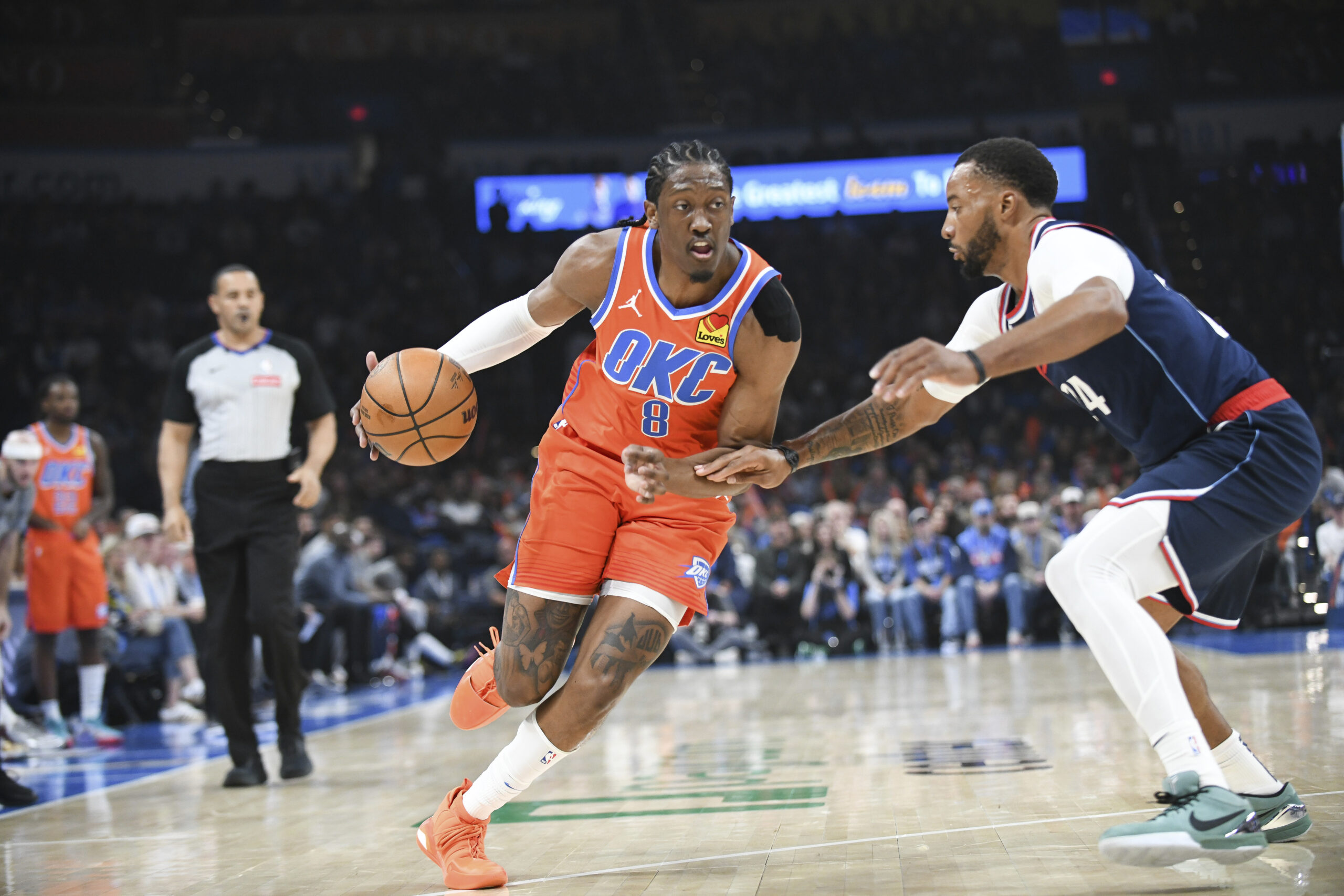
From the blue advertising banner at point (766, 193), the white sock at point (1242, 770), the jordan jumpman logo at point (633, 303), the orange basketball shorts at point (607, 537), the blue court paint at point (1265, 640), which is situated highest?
the blue advertising banner at point (766, 193)

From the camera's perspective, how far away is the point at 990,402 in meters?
17.0

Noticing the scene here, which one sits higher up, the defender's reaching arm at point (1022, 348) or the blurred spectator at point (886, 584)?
the defender's reaching arm at point (1022, 348)

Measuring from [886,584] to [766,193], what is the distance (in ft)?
27.6

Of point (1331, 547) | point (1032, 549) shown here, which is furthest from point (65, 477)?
point (1331, 547)

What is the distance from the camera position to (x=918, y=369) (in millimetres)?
Result: 2504

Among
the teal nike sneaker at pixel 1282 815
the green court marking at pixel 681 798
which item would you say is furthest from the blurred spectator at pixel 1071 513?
the teal nike sneaker at pixel 1282 815

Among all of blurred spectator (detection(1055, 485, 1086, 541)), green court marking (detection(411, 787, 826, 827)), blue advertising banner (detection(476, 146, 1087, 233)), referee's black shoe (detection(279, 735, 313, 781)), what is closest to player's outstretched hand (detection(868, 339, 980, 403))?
green court marking (detection(411, 787, 826, 827))

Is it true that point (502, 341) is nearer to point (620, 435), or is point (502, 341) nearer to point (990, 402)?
point (620, 435)

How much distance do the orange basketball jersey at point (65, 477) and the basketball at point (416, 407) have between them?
4.43 m

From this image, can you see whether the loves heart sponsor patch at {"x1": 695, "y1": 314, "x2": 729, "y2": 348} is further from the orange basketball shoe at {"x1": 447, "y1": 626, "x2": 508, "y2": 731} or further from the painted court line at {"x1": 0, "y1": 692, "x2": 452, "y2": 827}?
the painted court line at {"x1": 0, "y1": 692, "x2": 452, "y2": 827}

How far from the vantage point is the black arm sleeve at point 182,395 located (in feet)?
17.1

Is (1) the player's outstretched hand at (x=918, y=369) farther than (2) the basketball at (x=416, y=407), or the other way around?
(2) the basketball at (x=416, y=407)

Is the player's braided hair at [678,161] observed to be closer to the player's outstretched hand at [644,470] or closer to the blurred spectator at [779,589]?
the player's outstretched hand at [644,470]

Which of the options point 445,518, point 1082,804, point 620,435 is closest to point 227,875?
point 620,435
